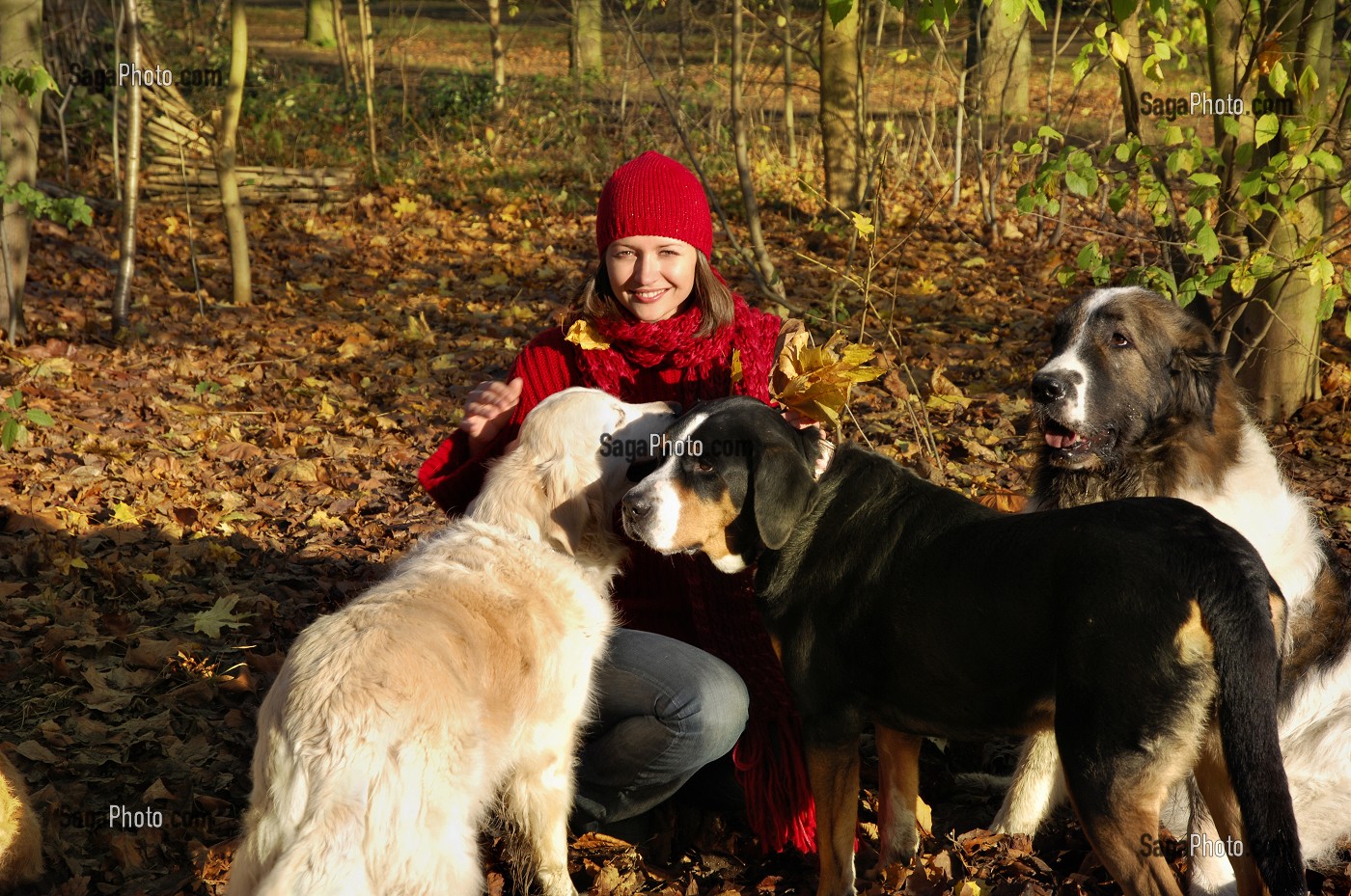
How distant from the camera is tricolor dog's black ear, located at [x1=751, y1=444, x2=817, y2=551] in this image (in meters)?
3.29

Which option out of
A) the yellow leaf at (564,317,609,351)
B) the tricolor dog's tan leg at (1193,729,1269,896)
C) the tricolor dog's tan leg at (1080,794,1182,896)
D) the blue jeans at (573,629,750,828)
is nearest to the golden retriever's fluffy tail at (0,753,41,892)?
the blue jeans at (573,629,750,828)

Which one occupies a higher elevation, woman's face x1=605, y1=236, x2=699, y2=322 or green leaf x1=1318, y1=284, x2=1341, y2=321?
woman's face x1=605, y1=236, x2=699, y2=322

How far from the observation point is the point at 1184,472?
3.59 metres

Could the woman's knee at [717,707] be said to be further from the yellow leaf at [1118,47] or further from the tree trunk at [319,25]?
the tree trunk at [319,25]

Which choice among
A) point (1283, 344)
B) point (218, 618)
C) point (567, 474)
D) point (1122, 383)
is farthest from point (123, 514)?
point (1283, 344)

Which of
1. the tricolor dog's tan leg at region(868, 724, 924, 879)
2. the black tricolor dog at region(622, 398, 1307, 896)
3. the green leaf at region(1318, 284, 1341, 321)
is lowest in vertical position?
the tricolor dog's tan leg at region(868, 724, 924, 879)

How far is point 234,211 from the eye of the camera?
31.1 ft

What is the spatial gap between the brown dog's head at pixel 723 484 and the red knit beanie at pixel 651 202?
86 centimetres

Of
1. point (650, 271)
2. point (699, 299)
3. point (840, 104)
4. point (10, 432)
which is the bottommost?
point (10, 432)

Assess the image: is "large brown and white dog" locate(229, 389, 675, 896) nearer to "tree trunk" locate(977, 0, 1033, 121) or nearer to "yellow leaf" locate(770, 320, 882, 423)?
"yellow leaf" locate(770, 320, 882, 423)

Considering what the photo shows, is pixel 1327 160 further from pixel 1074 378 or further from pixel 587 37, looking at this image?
pixel 587 37

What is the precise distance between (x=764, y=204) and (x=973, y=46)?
220 inches

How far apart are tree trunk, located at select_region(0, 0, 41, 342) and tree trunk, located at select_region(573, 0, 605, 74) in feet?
22.9

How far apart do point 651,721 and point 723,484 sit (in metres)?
0.87
